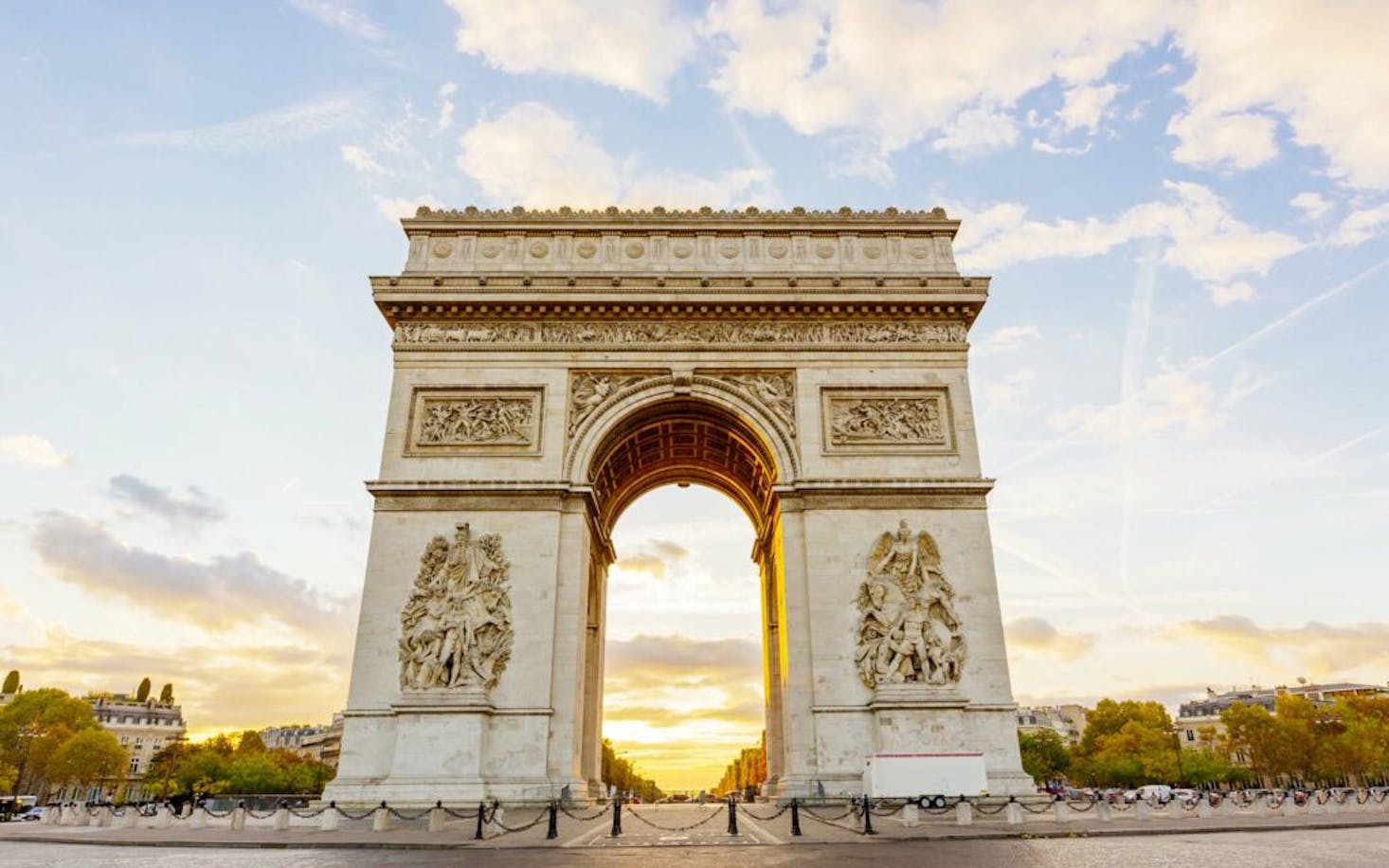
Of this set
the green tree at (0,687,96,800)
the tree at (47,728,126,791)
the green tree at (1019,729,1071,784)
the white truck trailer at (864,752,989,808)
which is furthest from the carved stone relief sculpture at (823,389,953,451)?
the green tree at (0,687,96,800)

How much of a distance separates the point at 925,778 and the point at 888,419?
9.01 meters

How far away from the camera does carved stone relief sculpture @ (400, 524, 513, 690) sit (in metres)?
19.6

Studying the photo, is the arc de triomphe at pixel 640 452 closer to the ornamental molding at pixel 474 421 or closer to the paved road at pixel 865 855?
the ornamental molding at pixel 474 421

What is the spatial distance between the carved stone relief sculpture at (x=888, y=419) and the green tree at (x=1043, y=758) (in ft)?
167

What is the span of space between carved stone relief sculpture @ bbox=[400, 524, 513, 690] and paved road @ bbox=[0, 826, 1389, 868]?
664cm

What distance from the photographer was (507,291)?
2323 cm

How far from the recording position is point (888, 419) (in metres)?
22.7

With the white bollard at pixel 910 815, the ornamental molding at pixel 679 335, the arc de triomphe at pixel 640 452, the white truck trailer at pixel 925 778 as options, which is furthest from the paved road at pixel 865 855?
the ornamental molding at pixel 679 335

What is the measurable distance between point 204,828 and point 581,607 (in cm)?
924

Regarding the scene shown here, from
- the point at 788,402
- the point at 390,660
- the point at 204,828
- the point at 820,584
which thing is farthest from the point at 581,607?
the point at 204,828

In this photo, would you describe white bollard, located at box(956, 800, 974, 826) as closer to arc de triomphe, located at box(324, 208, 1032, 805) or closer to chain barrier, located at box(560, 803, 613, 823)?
arc de triomphe, located at box(324, 208, 1032, 805)

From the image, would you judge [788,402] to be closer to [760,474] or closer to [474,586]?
[760,474]

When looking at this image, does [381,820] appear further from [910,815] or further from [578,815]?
[910,815]

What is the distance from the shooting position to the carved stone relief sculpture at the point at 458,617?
1962 centimetres
